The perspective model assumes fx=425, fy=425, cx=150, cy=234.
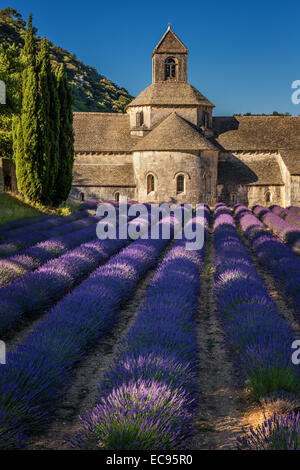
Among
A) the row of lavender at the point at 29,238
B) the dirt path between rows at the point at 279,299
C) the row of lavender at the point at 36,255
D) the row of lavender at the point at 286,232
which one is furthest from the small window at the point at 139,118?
the dirt path between rows at the point at 279,299

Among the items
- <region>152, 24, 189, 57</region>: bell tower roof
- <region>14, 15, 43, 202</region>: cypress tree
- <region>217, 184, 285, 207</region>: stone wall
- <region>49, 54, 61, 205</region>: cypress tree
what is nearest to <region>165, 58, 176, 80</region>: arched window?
<region>152, 24, 189, 57</region>: bell tower roof

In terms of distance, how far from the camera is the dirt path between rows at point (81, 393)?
123 inches

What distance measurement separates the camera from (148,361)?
140 inches

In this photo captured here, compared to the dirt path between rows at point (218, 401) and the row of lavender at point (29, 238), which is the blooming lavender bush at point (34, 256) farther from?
the dirt path between rows at point (218, 401)

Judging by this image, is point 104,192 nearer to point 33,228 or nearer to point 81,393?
point 33,228

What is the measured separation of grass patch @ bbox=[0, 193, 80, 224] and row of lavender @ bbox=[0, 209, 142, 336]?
7.19m

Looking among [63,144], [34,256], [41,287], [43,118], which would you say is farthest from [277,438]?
[63,144]

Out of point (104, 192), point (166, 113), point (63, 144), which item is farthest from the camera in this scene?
point (166, 113)

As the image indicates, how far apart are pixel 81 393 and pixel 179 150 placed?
2607 centimetres

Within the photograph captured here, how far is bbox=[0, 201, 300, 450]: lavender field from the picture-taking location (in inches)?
112

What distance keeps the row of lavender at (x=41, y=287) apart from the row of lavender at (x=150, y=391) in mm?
1665

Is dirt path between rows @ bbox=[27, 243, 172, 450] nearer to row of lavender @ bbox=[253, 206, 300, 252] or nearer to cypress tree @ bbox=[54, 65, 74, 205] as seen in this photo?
row of lavender @ bbox=[253, 206, 300, 252]

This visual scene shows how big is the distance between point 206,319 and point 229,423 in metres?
2.91
